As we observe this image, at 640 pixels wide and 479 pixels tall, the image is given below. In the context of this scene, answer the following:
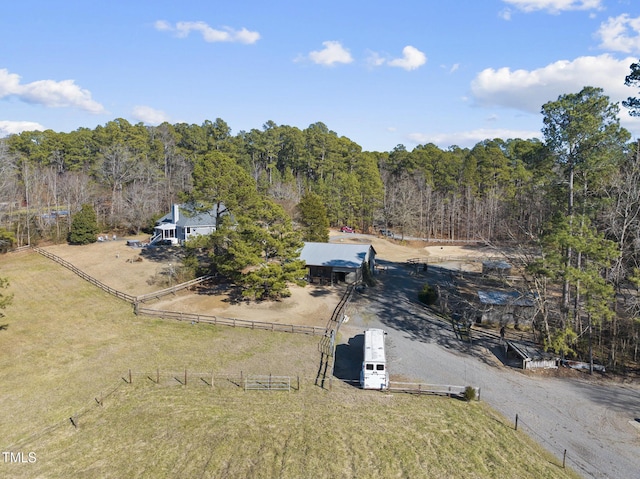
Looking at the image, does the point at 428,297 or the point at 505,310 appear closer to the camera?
the point at 505,310

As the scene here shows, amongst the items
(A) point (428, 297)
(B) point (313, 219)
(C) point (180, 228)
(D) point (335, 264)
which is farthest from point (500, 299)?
(C) point (180, 228)

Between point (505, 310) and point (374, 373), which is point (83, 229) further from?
point (505, 310)

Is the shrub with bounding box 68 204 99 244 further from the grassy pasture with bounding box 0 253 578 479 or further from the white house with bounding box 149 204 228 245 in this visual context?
the grassy pasture with bounding box 0 253 578 479

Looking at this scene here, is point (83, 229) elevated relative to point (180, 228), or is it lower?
lower

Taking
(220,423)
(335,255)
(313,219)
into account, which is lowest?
(220,423)

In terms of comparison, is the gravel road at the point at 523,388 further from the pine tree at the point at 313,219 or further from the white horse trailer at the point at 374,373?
the pine tree at the point at 313,219

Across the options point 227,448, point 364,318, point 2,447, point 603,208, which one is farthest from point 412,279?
point 2,447

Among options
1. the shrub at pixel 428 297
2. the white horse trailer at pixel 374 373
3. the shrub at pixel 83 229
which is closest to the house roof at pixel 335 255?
the shrub at pixel 428 297
